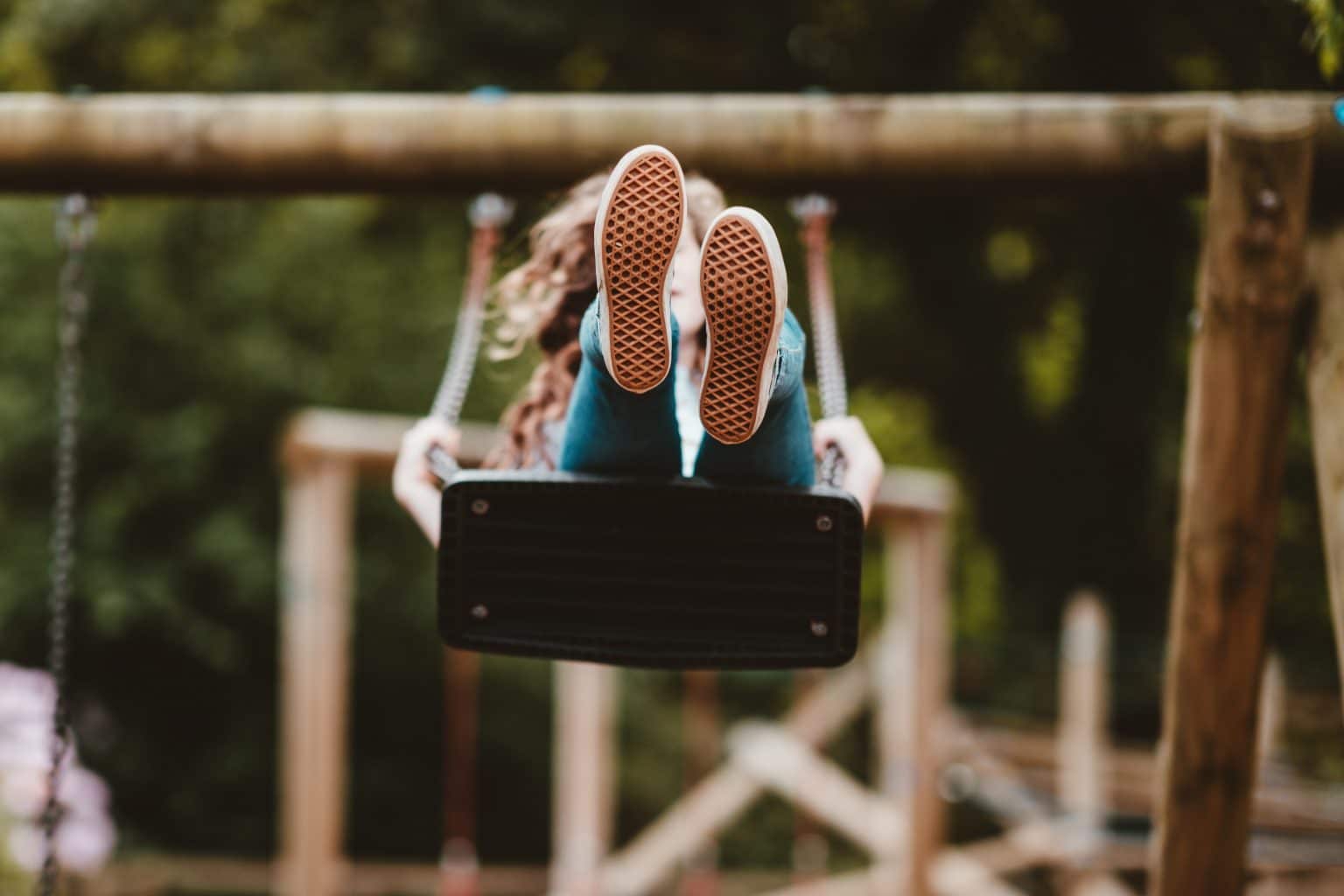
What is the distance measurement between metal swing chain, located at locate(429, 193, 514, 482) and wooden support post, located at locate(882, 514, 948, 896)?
119 inches

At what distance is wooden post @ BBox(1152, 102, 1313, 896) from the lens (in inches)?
92.7

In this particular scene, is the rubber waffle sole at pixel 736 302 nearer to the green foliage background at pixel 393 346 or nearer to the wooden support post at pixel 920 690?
the wooden support post at pixel 920 690

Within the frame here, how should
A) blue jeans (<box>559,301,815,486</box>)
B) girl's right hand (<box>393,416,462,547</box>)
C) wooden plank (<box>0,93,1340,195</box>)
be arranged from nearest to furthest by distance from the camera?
blue jeans (<box>559,301,815,486</box>)
girl's right hand (<box>393,416,462,547</box>)
wooden plank (<box>0,93,1340,195</box>)

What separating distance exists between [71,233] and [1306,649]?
9707 millimetres

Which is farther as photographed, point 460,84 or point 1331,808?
point 460,84

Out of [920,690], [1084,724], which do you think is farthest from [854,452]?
[1084,724]

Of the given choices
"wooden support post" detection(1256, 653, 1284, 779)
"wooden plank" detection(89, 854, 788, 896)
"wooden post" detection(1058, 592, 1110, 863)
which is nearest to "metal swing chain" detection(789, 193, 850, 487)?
"wooden post" detection(1058, 592, 1110, 863)

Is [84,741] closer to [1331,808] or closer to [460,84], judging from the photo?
[460,84]

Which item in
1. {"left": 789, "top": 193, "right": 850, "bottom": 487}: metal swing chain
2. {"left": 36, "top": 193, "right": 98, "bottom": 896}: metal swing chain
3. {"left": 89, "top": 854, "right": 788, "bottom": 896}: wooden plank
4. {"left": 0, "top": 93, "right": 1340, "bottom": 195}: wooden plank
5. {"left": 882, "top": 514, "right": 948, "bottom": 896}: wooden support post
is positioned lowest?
{"left": 89, "top": 854, "right": 788, "bottom": 896}: wooden plank

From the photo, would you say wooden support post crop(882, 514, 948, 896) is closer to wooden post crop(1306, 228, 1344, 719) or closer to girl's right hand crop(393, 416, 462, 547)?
wooden post crop(1306, 228, 1344, 719)

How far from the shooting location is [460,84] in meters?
7.23

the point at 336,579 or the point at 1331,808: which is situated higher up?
the point at 336,579

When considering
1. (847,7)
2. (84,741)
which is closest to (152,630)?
(84,741)

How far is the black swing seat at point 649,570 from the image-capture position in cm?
186
